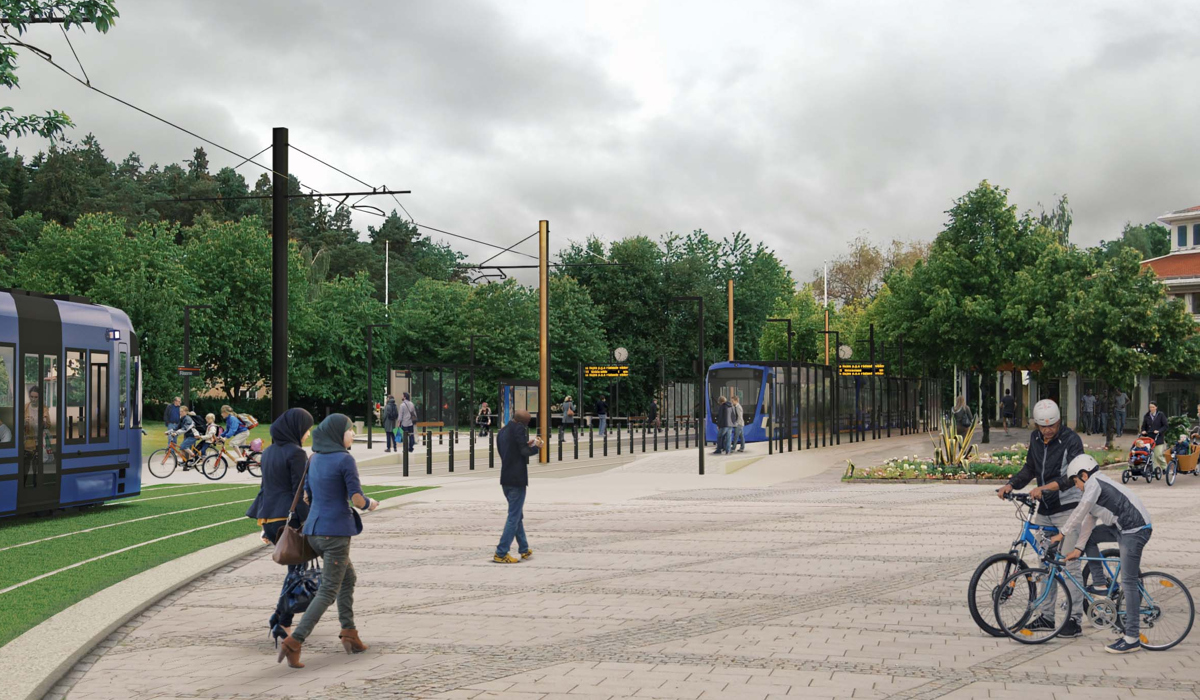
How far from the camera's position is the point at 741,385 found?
1551 inches

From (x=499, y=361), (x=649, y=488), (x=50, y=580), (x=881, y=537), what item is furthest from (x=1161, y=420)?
(x=499, y=361)

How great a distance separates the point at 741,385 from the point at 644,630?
3104cm

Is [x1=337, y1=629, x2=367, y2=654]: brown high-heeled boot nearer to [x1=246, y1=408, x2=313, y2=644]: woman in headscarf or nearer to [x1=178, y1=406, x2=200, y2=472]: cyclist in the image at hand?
[x1=246, y1=408, x2=313, y2=644]: woman in headscarf

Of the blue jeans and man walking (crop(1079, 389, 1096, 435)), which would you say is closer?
the blue jeans

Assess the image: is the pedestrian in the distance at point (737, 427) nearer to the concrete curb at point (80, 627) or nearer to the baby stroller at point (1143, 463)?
the baby stroller at point (1143, 463)

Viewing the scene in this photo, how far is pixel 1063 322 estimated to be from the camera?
130ft

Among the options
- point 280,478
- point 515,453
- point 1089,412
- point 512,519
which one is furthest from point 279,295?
point 1089,412

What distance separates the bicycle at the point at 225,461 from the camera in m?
26.6

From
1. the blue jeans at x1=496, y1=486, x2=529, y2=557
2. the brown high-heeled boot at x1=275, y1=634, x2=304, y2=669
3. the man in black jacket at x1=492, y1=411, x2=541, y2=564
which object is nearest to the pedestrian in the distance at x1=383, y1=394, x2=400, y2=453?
the man in black jacket at x1=492, y1=411, x2=541, y2=564

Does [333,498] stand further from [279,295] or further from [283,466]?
[279,295]

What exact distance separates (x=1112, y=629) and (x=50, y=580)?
28.8 feet

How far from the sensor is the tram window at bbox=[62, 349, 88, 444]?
54.2 ft

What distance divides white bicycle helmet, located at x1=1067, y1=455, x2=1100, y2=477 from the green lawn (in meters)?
7.13

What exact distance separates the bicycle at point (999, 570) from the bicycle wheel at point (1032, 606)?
0.07m
